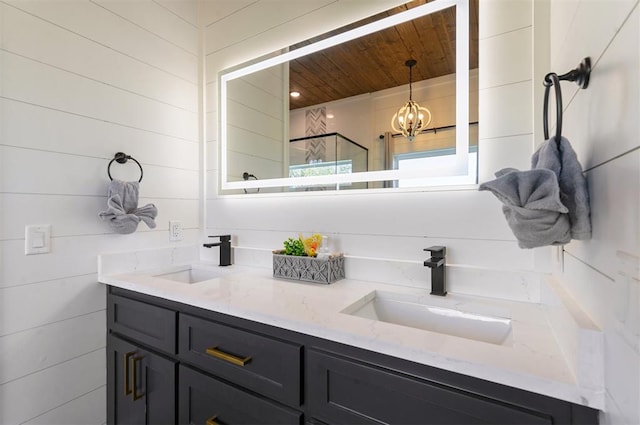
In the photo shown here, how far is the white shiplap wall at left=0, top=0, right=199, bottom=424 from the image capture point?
1161 millimetres

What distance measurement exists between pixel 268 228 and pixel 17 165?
3.27 ft

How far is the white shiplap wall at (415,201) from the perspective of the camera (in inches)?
41.6

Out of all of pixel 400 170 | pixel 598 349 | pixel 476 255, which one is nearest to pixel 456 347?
pixel 598 349

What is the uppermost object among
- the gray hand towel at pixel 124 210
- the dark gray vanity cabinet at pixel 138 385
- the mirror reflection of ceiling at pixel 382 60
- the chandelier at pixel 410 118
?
the mirror reflection of ceiling at pixel 382 60

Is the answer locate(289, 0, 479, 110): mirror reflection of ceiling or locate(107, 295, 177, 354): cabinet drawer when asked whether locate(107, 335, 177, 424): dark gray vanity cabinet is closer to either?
locate(107, 295, 177, 354): cabinet drawer

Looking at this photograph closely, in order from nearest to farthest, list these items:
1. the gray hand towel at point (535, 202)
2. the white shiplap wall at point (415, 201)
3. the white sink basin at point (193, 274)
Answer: the gray hand towel at point (535, 202), the white shiplap wall at point (415, 201), the white sink basin at point (193, 274)

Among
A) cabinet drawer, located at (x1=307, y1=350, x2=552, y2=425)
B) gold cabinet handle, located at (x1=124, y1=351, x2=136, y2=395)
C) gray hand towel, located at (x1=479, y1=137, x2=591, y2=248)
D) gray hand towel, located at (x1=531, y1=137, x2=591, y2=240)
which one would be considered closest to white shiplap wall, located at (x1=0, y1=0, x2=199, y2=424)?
gold cabinet handle, located at (x1=124, y1=351, x2=136, y2=395)

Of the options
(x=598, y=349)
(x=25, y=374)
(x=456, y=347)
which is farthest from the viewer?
(x=25, y=374)

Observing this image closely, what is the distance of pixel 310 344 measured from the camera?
828 mm

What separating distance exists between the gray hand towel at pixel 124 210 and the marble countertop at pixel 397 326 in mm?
231

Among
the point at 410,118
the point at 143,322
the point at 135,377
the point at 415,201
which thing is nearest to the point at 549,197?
the point at 415,201

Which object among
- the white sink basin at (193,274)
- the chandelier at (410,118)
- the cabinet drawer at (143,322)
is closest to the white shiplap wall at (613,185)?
the chandelier at (410,118)

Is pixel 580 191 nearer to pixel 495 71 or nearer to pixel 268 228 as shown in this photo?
pixel 495 71

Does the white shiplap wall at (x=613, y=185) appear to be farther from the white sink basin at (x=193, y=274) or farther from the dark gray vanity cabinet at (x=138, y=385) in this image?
the white sink basin at (x=193, y=274)
